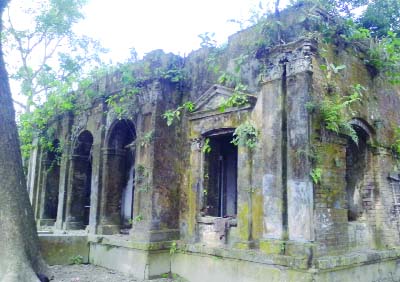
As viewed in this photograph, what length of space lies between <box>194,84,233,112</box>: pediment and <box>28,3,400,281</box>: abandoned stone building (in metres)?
0.04

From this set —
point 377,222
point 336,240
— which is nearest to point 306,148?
point 336,240

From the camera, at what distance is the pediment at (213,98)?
8.07 metres

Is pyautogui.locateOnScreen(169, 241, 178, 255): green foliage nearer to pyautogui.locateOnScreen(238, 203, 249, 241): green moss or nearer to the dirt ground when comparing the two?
the dirt ground

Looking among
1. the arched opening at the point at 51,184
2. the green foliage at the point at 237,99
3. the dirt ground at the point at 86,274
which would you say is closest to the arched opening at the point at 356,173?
the green foliage at the point at 237,99

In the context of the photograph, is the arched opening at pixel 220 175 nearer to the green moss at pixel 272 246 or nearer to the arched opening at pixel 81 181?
the green moss at pixel 272 246

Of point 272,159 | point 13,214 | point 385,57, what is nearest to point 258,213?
point 272,159

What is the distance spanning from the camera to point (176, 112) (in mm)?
8977

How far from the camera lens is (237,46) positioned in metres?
8.16

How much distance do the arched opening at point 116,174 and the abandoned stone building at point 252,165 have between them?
3 centimetres

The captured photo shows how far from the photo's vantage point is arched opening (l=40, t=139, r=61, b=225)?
13.4 m

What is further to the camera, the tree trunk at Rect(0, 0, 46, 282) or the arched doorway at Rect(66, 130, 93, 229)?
the arched doorway at Rect(66, 130, 93, 229)

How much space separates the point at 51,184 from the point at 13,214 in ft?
27.5

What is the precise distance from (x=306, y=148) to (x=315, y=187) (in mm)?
658

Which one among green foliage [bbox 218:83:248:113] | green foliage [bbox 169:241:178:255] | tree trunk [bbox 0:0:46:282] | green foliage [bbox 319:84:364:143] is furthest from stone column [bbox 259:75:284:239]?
tree trunk [bbox 0:0:46:282]
